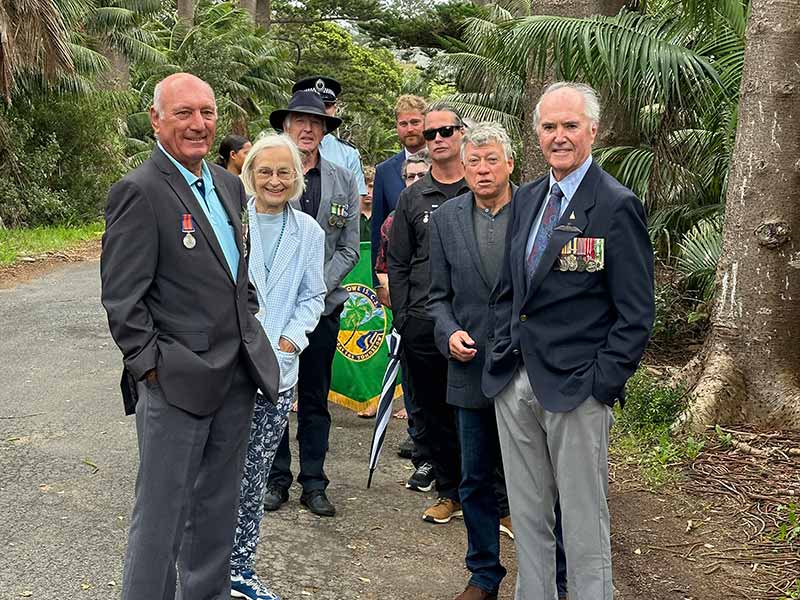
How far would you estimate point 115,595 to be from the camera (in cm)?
453

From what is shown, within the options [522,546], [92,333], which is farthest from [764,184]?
[92,333]

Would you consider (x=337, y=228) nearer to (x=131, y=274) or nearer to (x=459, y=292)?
(x=459, y=292)

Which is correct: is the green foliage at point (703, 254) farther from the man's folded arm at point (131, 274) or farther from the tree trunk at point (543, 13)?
the man's folded arm at point (131, 274)

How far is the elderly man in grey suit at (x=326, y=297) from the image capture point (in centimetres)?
573

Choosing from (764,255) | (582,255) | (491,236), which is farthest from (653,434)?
(582,255)

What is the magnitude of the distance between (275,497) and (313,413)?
0.50 m

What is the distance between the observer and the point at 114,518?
545cm

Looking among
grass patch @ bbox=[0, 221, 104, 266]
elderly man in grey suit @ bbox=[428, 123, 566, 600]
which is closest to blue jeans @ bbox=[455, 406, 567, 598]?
elderly man in grey suit @ bbox=[428, 123, 566, 600]

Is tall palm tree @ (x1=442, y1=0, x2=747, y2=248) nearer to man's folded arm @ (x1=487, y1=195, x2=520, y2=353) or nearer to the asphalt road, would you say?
the asphalt road

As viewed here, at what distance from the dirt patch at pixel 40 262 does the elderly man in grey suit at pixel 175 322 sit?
34.8 ft

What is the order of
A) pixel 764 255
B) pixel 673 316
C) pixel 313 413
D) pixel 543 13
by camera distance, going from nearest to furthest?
pixel 313 413 < pixel 764 255 < pixel 673 316 < pixel 543 13

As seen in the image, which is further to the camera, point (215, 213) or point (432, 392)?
point (432, 392)

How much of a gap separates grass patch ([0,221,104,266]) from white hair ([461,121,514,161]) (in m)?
12.2

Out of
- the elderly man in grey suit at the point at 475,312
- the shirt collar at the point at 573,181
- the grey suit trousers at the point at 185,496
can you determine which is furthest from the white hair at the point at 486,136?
the grey suit trousers at the point at 185,496
